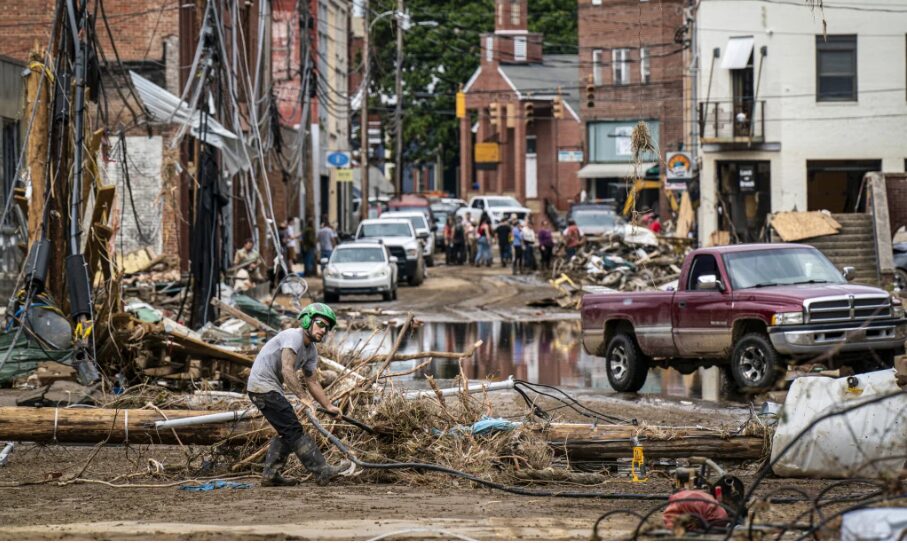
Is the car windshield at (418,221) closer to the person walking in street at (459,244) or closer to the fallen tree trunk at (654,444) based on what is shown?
the person walking in street at (459,244)

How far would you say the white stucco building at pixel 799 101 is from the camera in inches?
1623

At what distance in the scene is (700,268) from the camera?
61.5 ft

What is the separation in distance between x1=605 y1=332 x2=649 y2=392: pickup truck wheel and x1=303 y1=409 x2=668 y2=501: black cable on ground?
774 cm

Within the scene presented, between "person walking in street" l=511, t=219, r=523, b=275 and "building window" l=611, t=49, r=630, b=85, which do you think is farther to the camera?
"building window" l=611, t=49, r=630, b=85

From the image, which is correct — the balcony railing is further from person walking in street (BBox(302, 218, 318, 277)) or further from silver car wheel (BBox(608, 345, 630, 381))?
silver car wheel (BBox(608, 345, 630, 381))

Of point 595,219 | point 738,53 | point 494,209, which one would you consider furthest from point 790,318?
point 494,209

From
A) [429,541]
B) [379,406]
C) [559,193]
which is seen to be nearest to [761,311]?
[379,406]

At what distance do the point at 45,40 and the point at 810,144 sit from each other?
73.2 ft

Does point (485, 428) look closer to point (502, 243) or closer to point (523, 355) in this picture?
point (523, 355)

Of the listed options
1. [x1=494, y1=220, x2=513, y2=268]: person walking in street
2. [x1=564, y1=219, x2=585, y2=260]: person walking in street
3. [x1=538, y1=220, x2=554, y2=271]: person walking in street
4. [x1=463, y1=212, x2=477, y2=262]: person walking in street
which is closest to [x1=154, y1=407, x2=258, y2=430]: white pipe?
[x1=564, y1=219, x2=585, y2=260]: person walking in street

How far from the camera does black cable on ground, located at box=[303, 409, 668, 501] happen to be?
410 inches

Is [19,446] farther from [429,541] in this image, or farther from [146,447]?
[429,541]

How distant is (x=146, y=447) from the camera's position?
14.3 m

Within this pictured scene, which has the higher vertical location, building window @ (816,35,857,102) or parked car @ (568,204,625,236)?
building window @ (816,35,857,102)
